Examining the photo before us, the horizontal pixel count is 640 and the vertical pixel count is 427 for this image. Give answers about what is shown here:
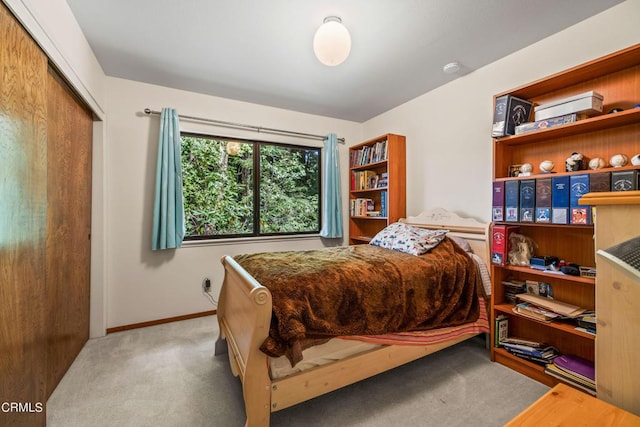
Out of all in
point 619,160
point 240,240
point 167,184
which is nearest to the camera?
point 619,160

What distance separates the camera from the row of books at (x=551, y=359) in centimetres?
161

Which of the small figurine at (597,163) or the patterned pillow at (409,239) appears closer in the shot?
the small figurine at (597,163)

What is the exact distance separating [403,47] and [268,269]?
1.97m

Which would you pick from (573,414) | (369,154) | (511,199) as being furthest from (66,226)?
(511,199)

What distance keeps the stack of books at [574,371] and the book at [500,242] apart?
669 mm

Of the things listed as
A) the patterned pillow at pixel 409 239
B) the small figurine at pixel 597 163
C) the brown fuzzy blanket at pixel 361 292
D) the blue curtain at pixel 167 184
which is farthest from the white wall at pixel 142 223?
the small figurine at pixel 597 163

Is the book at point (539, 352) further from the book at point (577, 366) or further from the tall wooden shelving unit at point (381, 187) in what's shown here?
the tall wooden shelving unit at point (381, 187)

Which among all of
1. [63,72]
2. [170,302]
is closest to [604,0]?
[63,72]

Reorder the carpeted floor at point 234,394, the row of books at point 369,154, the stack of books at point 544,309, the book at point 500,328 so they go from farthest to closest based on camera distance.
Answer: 1. the row of books at point 369,154
2. the book at point 500,328
3. the stack of books at point 544,309
4. the carpeted floor at point 234,394

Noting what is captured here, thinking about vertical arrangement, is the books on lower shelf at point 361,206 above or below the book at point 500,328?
above

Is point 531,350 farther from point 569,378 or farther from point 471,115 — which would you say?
point 471,115

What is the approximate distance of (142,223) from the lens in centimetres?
276

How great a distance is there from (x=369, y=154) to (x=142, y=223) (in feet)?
8.79

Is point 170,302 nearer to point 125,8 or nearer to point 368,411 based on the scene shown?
point 368,411
